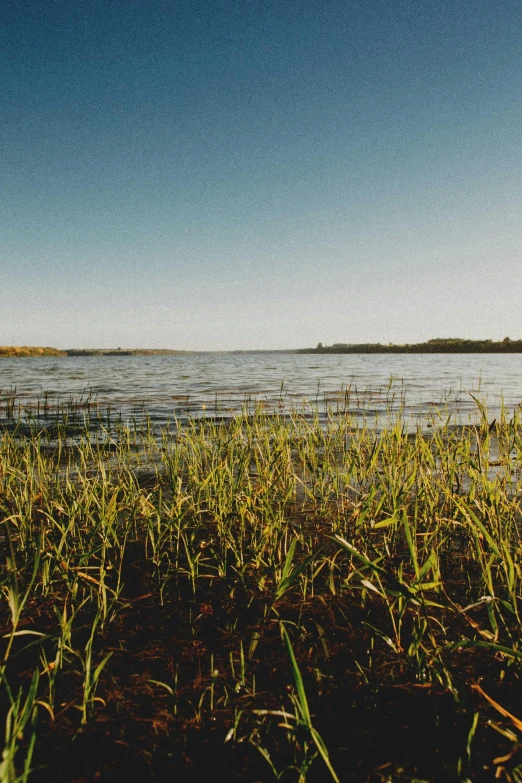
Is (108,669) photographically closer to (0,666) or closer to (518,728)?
(0,666)

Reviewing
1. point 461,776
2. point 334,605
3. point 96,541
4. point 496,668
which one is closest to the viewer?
point 461,776

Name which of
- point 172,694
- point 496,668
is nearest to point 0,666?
point 172,694

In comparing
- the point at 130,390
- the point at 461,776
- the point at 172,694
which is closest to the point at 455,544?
the point at 461,776

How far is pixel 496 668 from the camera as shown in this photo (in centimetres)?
205

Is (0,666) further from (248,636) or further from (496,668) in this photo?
(496,668)

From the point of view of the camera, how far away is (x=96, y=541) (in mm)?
3262

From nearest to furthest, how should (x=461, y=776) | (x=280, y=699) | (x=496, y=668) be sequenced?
(x=461, y=776) → (x=280, y=699) → (x=496, y=668)

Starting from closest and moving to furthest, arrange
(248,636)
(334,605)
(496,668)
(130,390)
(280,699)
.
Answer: (280,699), (496,668), (248,636), (334,605), (130,390)

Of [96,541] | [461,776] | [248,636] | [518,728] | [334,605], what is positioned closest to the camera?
[461,776]

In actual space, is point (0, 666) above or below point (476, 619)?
above

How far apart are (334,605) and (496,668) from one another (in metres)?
0.87

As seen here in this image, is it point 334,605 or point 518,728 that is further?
point 334,605

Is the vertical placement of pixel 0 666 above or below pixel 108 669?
above

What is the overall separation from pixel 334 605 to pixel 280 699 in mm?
776
